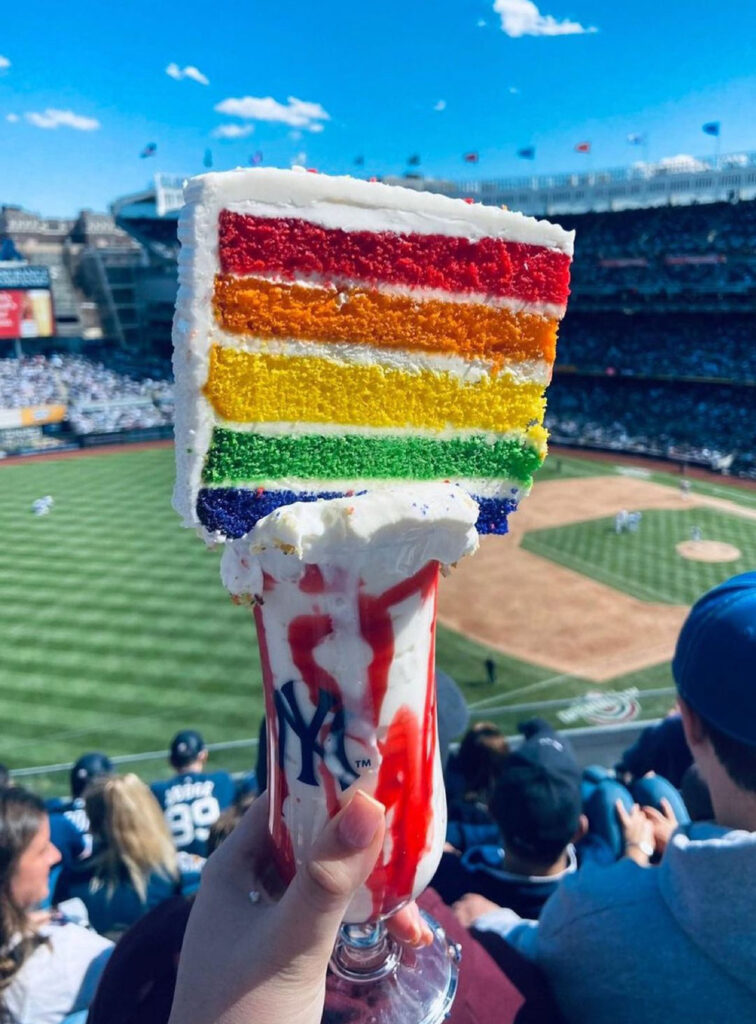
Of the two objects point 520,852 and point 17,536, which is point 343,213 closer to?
point 520,852

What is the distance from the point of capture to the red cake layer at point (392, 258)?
138cm

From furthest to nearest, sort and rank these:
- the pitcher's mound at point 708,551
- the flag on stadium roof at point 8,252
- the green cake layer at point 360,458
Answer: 1. the flag on stadium roof at point 8,252
2. the pitcher's mound at point 708,551
3. the green cake layer at point 360,458

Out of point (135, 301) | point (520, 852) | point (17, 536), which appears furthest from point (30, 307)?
point (520, 852)

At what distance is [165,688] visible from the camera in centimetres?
1171

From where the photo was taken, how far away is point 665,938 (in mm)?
1636

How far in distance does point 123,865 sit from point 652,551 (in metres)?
17.0

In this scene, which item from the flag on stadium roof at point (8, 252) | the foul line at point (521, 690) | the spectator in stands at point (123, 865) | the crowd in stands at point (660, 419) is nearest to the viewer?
the spectator in stands at point (123, 865)

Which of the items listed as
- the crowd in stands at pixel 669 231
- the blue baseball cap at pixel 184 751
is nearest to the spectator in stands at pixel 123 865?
the blue baseball cap at pixel 184 751

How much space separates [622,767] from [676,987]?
4675mm

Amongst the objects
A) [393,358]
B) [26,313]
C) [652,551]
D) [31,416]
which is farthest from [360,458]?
[26,313]

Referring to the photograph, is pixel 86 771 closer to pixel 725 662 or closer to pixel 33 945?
pixel 33 945

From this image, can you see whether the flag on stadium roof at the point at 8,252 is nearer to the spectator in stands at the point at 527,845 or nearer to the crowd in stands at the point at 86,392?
the crowd in stands at the point at 86,392

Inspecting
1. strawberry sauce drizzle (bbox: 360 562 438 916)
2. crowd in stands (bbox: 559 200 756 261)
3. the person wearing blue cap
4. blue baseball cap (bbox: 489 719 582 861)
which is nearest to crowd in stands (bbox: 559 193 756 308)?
crowd in stands (bbox: 559 200 756 261)

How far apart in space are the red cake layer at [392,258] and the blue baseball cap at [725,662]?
914 mm
